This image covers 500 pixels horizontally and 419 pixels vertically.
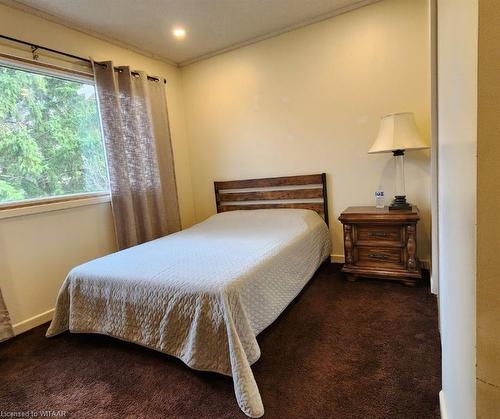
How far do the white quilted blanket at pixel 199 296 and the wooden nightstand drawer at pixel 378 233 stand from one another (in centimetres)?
47

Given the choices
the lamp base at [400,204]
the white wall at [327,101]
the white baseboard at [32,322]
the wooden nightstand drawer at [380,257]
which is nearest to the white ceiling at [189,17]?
the white wall at [327,101]

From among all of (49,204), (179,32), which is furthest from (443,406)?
(179,32)

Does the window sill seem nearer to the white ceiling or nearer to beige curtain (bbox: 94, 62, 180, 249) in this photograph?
beige curtain (bbox: 94, 62, 180, 249)

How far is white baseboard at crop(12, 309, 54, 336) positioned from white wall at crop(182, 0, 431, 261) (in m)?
2.18

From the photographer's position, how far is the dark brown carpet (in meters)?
1.36

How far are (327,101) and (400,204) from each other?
4.04 ft

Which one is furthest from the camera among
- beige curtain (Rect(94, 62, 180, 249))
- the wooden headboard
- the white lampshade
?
the wooden headboard

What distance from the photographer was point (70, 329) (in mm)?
2010

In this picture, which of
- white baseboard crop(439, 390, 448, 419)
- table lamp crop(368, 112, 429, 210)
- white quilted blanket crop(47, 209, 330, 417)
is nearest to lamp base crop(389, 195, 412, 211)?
table lamp crop(368, 112, 429, 210)

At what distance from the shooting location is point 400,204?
254cm

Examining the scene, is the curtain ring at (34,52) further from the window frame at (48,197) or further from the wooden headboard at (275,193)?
the wooden headboard at (275,193)

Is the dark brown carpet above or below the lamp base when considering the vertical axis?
below

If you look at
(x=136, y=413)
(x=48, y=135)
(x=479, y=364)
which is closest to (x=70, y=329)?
(x=136, y=413)

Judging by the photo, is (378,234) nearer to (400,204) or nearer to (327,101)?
(400,204)
